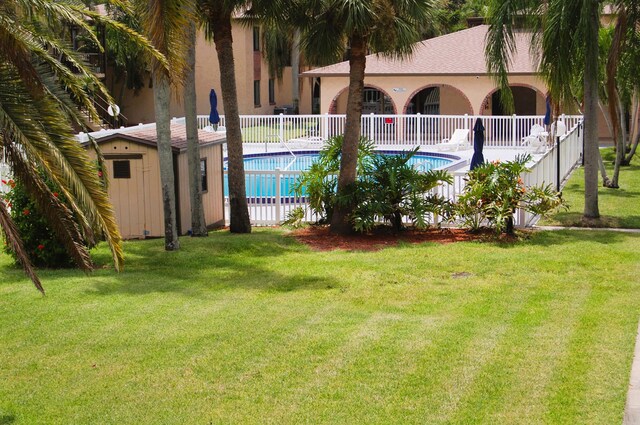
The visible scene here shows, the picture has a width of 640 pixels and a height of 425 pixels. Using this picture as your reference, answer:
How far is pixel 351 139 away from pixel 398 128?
18.3 meters

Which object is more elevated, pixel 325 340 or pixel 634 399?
pixel 325 340

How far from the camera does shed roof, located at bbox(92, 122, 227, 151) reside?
16703mm

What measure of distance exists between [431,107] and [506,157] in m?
14.9

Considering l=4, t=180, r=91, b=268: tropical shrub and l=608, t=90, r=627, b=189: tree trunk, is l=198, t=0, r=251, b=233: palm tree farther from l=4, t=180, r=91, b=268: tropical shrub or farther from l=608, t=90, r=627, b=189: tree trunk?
l=608, t=90, r=627, b=189: tree trunk

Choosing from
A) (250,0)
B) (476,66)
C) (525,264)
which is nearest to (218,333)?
(525,264)

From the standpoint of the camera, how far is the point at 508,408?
749cm

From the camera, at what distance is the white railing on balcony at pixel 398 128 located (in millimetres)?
32906

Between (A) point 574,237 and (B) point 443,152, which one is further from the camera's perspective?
(B) point 443,152

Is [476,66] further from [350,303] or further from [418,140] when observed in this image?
[350,303]

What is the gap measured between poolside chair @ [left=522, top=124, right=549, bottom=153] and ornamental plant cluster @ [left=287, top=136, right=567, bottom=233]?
47.5 feet

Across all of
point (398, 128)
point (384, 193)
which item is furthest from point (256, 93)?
point (384, 193)

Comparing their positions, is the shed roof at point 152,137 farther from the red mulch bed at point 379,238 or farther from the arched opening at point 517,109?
the arched opening at point 517,109

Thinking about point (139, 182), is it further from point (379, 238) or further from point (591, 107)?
point (591, 107)

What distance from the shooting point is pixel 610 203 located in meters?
19.8
